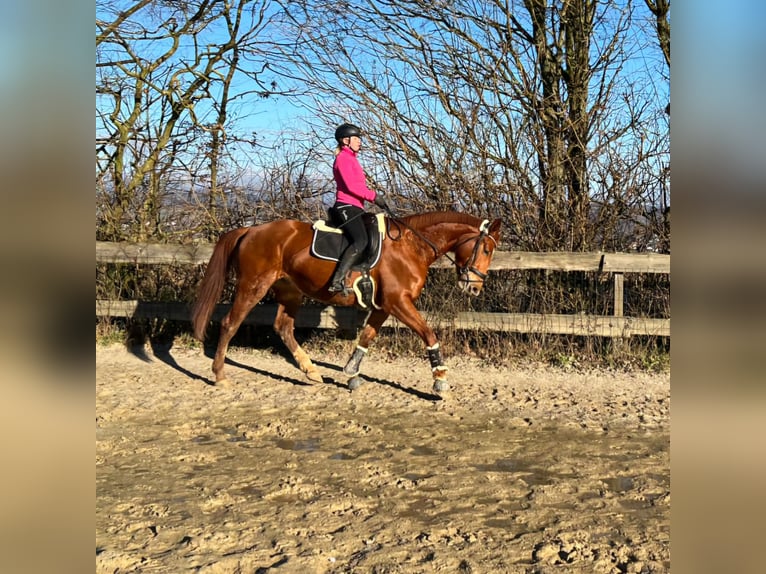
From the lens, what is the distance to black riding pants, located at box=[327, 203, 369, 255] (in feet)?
21.1

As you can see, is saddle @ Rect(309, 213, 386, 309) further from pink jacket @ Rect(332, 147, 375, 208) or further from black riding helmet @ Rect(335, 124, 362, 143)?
black riding helmet @ Rect(335, 124, 362, 143)

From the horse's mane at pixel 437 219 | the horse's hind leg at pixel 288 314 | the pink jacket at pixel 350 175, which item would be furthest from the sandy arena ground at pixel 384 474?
the pink jacket at pixel 350 175

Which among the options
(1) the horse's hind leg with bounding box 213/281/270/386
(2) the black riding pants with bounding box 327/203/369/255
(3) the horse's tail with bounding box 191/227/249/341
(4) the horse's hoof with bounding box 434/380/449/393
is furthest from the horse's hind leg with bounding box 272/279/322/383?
(4) the horse's hoof with bounding box 434/380/449/393

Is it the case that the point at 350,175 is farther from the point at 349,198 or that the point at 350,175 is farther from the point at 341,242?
the point at 341,242

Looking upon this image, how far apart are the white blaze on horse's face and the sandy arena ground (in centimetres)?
116

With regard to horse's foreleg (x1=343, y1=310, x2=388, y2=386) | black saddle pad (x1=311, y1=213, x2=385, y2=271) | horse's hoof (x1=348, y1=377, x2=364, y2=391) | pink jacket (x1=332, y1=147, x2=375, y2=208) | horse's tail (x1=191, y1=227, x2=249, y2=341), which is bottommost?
horse's hoof (x1=348, y1=377, x2=364, y2=391)

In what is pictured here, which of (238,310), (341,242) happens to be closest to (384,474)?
(341,242)

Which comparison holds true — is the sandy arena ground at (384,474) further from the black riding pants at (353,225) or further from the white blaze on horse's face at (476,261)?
the black riding pants at (353,225)

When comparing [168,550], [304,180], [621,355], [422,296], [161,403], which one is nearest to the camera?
[168,550]

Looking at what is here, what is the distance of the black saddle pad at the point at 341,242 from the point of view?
6488 millimetres

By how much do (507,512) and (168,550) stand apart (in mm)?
1871
